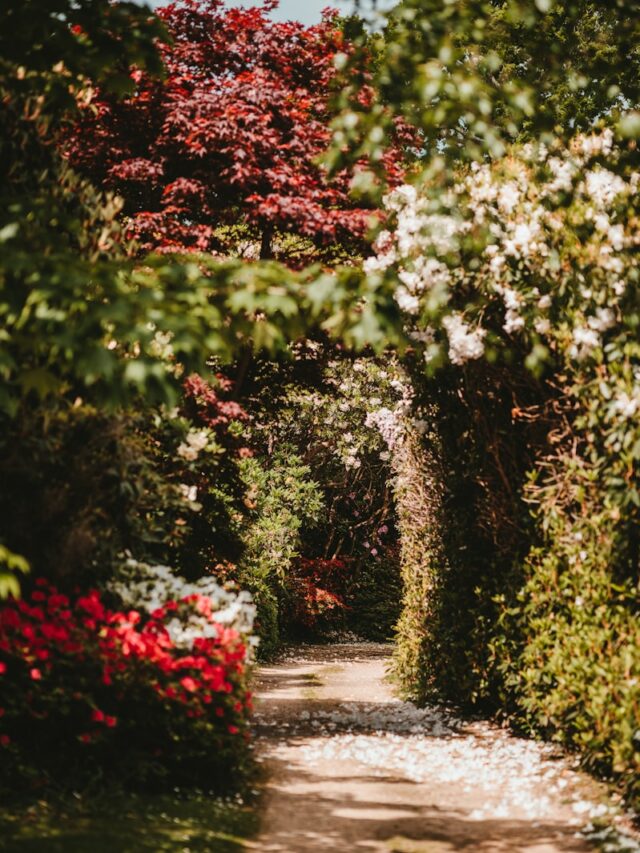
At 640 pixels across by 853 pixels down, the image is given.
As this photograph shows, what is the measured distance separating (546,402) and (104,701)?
427 cm

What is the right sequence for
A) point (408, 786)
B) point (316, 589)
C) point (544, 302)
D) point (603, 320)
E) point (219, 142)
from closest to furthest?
1. point (603, 320)
2. point (408, 786)
3. point (544, 302)
4. point (219, 142)
5. point (316, 589)

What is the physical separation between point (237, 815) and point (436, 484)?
5.21 meters

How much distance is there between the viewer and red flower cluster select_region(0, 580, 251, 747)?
5852 mm

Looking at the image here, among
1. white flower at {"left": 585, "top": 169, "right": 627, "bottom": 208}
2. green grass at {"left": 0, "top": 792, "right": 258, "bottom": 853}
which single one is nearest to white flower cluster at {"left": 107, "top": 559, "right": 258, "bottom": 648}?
green grass at {"left": 0, "top": 792, "right": 258, "bottom": 853}

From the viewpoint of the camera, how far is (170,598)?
22.9 feet

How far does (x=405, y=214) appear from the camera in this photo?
8711mm

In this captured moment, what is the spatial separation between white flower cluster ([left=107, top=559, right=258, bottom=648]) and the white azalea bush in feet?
8.15

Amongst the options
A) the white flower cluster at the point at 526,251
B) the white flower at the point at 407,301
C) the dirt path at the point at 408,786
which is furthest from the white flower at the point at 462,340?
the dirt path at the point at 408,786

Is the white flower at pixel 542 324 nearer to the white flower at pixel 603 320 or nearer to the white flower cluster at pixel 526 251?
the white flower cluster at pixel 526 251

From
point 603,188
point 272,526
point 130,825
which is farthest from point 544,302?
point 272,526

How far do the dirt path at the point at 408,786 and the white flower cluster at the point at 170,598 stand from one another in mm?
1263

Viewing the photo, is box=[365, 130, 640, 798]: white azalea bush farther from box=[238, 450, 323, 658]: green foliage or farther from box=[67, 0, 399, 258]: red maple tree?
box=[238, 450, 323, 658]: green foliage

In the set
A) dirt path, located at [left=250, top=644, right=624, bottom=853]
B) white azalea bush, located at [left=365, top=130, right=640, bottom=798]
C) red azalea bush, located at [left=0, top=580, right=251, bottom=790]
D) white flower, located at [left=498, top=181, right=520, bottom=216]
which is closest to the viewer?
dirt path, located at [left=250, top=644, right=624, bottom=853]

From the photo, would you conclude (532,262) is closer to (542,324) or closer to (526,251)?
(526,251)
